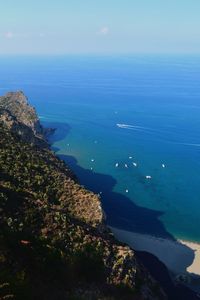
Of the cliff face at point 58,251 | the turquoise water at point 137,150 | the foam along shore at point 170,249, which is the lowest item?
the foam along shore at point 170,249

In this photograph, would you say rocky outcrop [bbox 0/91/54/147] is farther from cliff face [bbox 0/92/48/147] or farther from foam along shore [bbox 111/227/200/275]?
foam along shore [bbox 111/227/200/275]

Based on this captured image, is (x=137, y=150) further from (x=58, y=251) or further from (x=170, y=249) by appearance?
(x=58, y=251)

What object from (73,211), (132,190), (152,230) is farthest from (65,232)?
(132,190)

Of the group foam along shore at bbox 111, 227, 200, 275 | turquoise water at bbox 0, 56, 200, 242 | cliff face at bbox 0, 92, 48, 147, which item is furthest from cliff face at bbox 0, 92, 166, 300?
cliff face at bbox 0, 92, 48, 147

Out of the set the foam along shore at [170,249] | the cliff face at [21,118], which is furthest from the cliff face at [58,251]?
the cliff face at [21,118]

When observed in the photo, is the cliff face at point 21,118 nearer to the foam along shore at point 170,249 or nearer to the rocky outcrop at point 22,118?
the rocky outcrop at point 22,118

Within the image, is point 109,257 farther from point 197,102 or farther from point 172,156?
point 197,102
